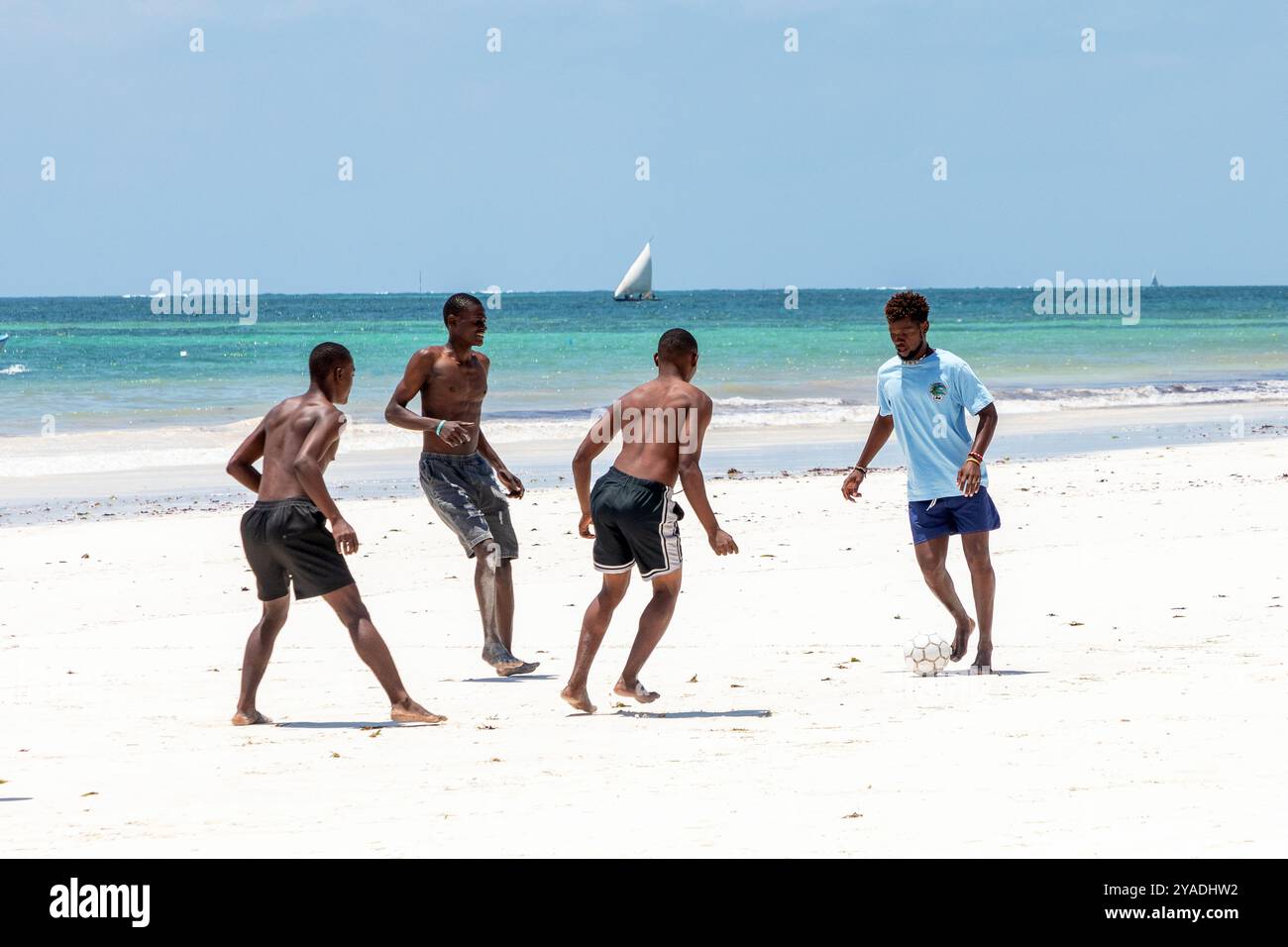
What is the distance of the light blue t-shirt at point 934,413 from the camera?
673 cm

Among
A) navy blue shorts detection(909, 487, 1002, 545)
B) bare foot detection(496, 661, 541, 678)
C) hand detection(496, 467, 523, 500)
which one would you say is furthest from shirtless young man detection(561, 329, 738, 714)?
hand detection(496, 467, 523, 500)

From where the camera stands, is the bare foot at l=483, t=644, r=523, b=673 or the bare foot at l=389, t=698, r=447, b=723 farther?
the bare foot at l=483, t=644, r=523, b=673

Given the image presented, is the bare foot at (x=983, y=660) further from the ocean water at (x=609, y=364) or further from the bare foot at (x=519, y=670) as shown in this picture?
the ocean water at (x=609, y=364)

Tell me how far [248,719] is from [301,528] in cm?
85

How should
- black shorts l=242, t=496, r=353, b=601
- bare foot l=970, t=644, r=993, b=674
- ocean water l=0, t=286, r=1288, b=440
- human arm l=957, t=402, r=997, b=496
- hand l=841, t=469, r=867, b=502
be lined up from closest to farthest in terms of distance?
black shorts l=242, t=496, r=353, b=601, human arm l=957, t=402, r=997, b=496, bare foot l=970, t=644, r=993, b=674, hand l=841, t=469, r=867, b=502, ocean water l=0, t=286, r=1288, b=440

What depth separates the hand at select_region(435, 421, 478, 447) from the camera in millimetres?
7062

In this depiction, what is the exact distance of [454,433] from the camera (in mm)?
7094

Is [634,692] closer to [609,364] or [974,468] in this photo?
[974,468]

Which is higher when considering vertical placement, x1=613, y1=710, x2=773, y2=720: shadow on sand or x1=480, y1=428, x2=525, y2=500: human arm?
x1=480, y1=428, x2=525, y2=500: human arm

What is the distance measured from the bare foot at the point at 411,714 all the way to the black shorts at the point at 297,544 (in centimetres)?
55

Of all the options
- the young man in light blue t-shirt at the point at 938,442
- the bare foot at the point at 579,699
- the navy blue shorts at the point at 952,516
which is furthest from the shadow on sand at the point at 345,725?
A: the navy blue shorts at the point at 952,516

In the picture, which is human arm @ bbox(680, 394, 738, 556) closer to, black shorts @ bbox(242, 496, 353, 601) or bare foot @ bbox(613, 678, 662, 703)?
bare foot @ bbox(613, 678, 662, 703)
